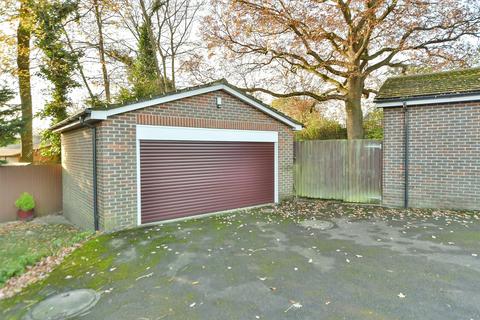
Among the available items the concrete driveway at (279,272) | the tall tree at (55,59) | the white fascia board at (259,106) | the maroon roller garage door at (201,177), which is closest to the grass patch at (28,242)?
the concrete driveway at (279,272)

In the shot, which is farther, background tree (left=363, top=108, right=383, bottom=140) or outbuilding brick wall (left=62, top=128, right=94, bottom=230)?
background tree (left=363, top=108, right=383, bottom=140)

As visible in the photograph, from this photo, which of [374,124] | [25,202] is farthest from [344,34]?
[25,202]

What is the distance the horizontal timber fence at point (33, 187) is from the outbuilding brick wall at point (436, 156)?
11852mm

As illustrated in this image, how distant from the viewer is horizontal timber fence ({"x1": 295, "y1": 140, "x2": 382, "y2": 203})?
8.91 metres

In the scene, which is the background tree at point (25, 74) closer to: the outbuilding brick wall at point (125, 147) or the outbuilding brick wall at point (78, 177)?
the outbuilding brick wall at point (78, 177)

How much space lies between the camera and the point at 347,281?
378 centimetres

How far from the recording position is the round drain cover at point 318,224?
6.52 m

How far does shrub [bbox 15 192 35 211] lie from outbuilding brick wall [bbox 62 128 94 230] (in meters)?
1.23

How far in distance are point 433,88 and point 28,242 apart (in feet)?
38.9

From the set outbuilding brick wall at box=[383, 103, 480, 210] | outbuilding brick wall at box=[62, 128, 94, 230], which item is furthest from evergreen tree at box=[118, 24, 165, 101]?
outbuilding brick wall at box=[383, 103, 480, 210]

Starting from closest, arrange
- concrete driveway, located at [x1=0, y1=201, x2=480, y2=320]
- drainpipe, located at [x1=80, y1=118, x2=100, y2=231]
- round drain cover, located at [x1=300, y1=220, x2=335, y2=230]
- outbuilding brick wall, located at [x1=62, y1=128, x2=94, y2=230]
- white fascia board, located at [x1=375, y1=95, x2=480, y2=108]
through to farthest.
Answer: concrete driveway, located at [x1=0, y1=201, x2=480, y2=320]
drainpipe, located at [x1=80, y1=118, x2=100, y2=231]
round drain cover, located at [x1=300, y1=220, x2=335, y2=230]
outbuilding brick wall, located at [x1=62, y1=128, x2=94, y2=230]
white fascia board, located at [x1=375, y1=95, x2=480, y2=108]

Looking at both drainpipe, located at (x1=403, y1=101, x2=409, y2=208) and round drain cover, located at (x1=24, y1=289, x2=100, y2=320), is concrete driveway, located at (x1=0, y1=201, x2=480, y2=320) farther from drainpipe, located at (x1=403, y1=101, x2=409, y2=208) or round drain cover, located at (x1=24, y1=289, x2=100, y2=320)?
drainpipe, located at (x1=403, y1=101, x2=409, y2=208)

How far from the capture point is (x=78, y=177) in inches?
313

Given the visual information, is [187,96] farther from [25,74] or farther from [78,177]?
[25,74]
